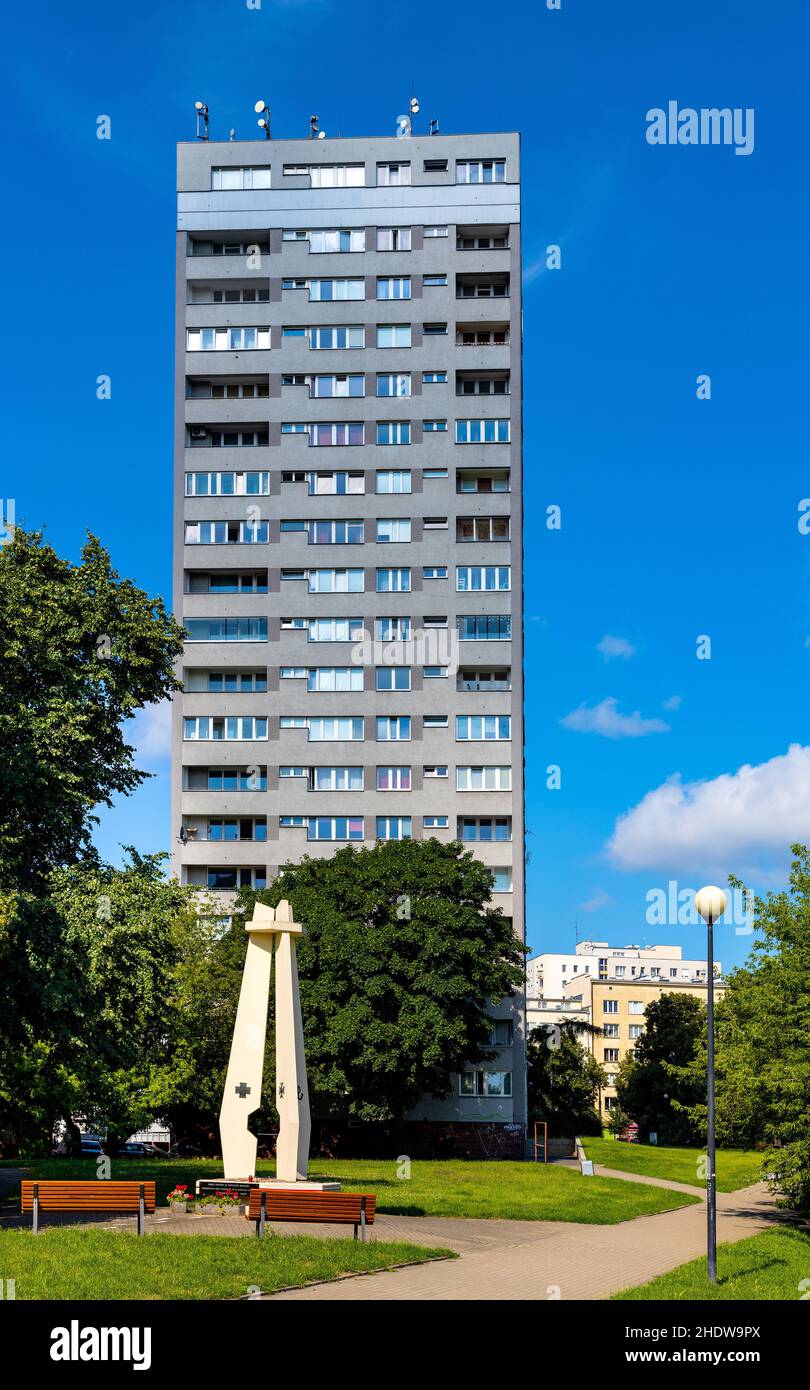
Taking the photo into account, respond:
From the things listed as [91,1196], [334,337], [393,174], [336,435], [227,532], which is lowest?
[91,1196]

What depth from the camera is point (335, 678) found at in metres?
62.8

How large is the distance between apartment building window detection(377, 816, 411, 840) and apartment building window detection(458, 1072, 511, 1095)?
10.6m

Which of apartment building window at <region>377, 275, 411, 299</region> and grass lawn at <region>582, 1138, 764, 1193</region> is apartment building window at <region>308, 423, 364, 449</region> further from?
grass lawn at <region>582, 1138, 764, 1193</region>

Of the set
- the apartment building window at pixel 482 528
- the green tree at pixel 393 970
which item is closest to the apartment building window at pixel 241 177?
the apartment building window at pixel 482 528

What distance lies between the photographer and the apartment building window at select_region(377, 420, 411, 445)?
64500 mm

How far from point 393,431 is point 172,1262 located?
51.6 meters

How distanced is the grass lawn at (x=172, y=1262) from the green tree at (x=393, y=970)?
26239mm

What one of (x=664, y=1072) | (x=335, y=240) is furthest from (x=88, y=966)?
(x=664, y=1072)

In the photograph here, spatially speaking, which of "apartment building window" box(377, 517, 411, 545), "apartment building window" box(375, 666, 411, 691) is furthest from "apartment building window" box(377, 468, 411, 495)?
"apartment building window" box(375, 666, 411, 691)

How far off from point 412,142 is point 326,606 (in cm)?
2306

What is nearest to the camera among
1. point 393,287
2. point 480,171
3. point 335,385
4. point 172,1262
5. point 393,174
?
point 172,1262

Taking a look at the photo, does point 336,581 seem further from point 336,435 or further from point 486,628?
point 486,628

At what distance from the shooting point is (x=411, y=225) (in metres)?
66.2

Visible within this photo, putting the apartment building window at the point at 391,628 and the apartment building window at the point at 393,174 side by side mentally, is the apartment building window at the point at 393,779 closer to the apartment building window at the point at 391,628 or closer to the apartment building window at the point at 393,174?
the apartment building window at the point at 391,628
